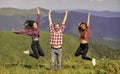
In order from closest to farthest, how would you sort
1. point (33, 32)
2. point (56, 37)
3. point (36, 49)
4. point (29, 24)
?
point (56, 37) → point (33, 32) → point (29, 24) → point (36, 49)

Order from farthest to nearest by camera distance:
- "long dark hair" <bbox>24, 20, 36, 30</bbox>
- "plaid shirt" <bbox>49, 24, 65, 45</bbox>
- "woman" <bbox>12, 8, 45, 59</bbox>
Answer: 1. "long dark hair" <bbox>24, 20, 36, 30</bbox>
2. "woman" <bbox>12, 8, 45, 59</bbox>
3. "plaid shirt" <bbox>49, 24, 65, 45</bbox>

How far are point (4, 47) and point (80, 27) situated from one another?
463 ft

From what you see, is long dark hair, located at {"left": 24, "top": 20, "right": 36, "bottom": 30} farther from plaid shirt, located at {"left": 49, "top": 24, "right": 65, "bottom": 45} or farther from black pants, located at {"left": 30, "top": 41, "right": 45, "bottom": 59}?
plaid shirt, located at {"left": 49, "top": 24, "right": 65, "bottom": 45}

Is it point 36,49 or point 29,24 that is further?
point 36,49

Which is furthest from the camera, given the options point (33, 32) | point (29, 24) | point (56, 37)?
point (29, 24)

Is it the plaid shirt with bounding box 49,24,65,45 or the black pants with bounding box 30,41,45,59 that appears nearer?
the plaid shirt with bounding box 49,24,65,45

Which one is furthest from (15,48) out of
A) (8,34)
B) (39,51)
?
(39,51)

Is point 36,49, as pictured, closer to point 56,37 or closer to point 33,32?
point 33,32

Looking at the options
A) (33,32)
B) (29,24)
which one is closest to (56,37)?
(33,32)

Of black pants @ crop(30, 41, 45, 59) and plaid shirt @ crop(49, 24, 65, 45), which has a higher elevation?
plaid shirt @ crop(49, 24, 65, 45)

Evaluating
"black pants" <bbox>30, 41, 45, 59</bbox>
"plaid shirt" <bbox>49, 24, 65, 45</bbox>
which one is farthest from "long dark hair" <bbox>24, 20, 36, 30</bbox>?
"plaid shirt" <bbox>49, 24, 65, 45</bbox>

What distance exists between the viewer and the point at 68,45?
160 metres

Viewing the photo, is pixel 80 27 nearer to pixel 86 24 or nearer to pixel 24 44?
pixel 86 24

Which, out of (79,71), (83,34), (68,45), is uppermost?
(83,34)
